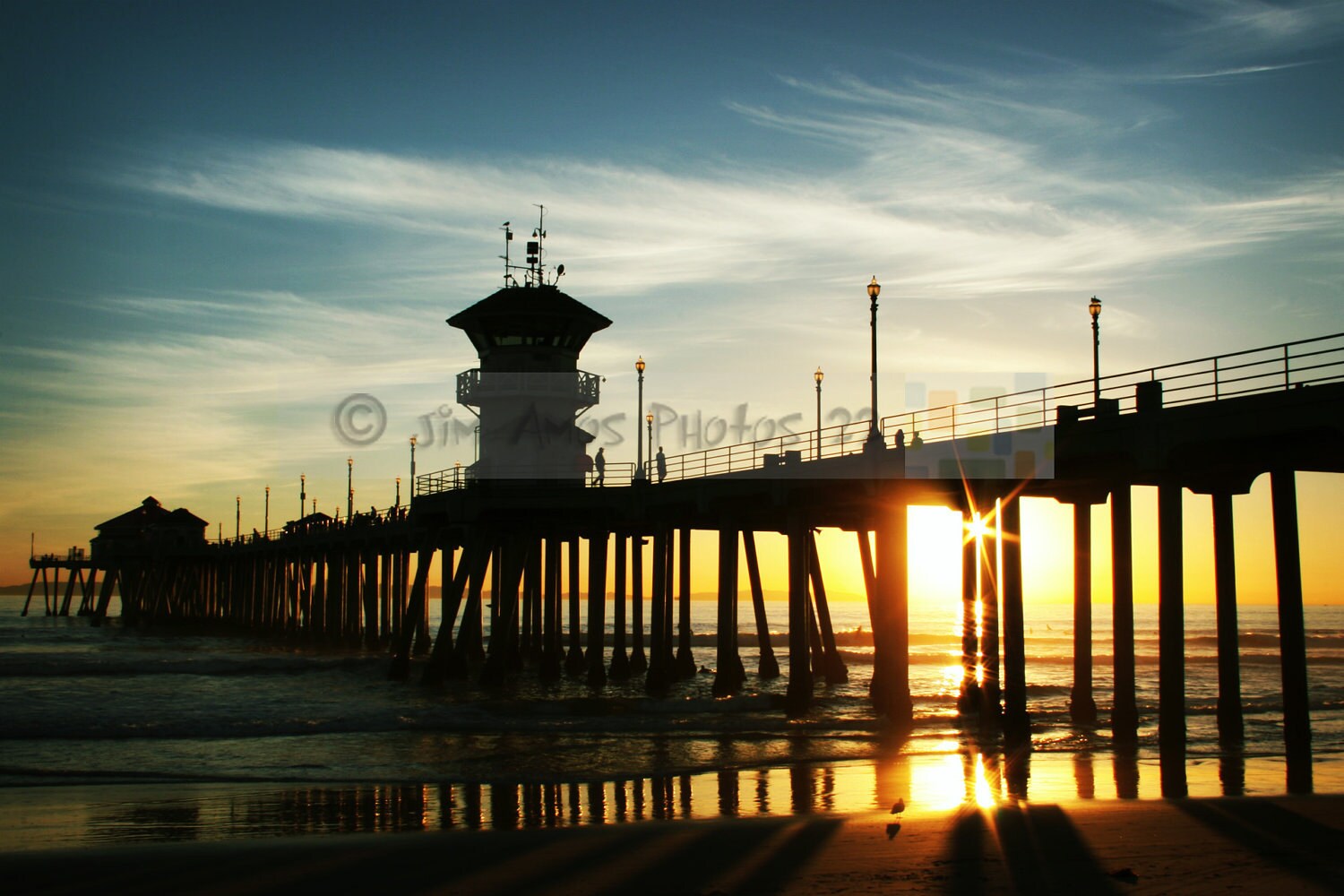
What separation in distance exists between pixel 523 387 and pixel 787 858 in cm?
3161

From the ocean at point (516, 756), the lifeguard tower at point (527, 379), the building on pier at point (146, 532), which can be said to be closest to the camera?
the ocean at point (516, 756)

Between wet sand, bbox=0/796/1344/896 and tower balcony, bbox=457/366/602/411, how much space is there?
1146 inches

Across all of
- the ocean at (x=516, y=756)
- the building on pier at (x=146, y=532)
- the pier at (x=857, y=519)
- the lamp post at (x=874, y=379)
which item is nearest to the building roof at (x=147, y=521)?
the building on pier at (x=146, y=532)

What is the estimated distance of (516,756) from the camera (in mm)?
21797

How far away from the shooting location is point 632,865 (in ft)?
39.6

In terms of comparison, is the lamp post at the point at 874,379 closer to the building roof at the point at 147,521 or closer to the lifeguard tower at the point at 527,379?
the lifeguard tower at the point at 527,379

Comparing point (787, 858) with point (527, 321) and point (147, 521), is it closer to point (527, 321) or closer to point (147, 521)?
point (527, 321)

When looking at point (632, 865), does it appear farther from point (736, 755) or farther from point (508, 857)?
point (736, 755)

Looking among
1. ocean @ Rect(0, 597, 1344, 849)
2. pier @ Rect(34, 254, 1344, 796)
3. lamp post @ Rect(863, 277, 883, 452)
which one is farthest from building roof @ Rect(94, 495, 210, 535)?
lamp post @ Rect(863, 277, 883, 452)

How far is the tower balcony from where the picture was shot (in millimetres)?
42500

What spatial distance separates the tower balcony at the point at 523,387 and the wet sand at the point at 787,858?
95.5 feet

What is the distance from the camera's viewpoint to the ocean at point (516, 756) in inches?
634

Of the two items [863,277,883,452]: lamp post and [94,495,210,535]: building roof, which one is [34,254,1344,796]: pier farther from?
[94,495,210,535]: building roof

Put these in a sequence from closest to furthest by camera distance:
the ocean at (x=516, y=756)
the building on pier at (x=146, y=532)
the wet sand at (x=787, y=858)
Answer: the wet sand at (x=787, y=858), the ocean at (x=516, y=756), the building on pier at (x=146, y=532)
